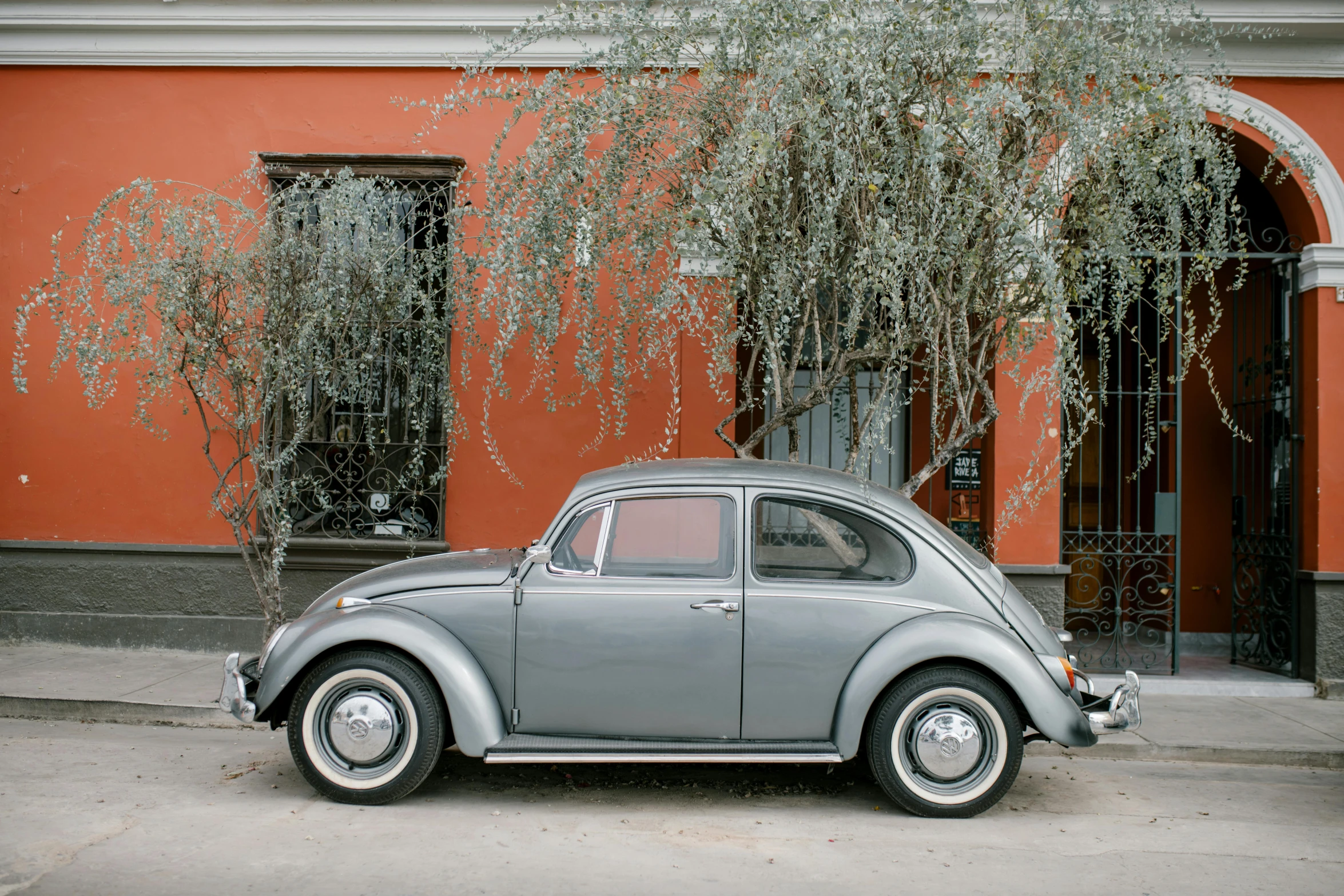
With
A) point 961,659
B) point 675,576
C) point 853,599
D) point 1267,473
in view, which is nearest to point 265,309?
point 675,576

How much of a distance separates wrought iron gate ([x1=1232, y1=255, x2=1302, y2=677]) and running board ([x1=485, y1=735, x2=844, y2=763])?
5410 millimetres

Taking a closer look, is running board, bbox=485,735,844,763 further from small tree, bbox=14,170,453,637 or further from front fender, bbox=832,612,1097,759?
small tree, bbox=14,170,453,637

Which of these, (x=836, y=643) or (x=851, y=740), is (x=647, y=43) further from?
(x=851, y=740)

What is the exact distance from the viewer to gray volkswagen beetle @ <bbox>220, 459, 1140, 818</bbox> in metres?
4.68

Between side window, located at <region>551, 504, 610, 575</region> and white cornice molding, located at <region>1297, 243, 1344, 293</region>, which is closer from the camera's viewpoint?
side window, located at <region>551, 504, 610, 575</region>

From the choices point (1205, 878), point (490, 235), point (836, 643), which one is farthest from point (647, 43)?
point (1205, 878)

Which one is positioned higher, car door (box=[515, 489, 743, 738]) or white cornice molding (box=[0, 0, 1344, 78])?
white cornice molding (box=[0, 0, 1344, 78])

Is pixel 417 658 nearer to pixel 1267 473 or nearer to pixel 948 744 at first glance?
pixel 948 744

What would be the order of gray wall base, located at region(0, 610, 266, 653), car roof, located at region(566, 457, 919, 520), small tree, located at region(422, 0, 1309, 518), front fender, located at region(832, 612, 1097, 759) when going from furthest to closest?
gray wall base, located at region(0, 610, 266, 653) → small tree, located at region(422, 0, 1309, 518) → car roof, located at region(566, 457, 919, 520) → front fender, located at region(832, 612, 1097, 759)

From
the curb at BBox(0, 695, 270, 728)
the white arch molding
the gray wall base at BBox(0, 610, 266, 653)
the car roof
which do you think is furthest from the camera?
→ the gray wall base at BBox(0, 610, 266, 653)

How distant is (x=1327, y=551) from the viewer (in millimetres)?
7801

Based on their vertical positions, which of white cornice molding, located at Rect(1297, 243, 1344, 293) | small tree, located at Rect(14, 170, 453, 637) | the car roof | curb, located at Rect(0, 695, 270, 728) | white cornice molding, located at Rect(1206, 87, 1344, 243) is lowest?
curb, located at Rect(0, 695, 270, 728)

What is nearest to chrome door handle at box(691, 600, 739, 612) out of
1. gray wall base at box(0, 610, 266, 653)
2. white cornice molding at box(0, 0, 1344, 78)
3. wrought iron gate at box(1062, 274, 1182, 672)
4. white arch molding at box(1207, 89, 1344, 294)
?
wrought iron gate at box(1062, 274, 1182, 672)

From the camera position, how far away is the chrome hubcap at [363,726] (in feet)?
15.5
